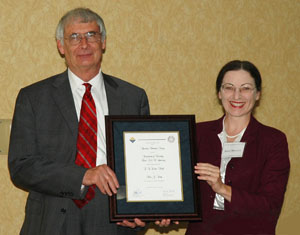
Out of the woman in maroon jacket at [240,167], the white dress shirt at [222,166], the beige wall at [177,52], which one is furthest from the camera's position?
the beige wall at [177,52]

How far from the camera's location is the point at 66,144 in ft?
9.20

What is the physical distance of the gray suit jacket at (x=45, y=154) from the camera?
2.71 meters

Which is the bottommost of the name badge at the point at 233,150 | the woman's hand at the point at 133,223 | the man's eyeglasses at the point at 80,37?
the woman's hand at the point at 133,223

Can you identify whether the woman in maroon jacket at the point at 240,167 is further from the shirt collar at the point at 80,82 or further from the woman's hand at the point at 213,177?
the shirt collar at the point at 80,82

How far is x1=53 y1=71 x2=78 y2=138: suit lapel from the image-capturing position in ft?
9.31

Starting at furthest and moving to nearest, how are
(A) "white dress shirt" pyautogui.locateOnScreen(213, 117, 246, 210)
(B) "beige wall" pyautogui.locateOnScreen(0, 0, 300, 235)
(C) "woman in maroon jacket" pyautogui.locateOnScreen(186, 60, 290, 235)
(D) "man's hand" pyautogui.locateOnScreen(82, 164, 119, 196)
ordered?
1. (B) "beige wall" pyautogui.locateOnScreen(0, 0, 300, 235)
2. (A) "white dress shirt" pyautogui.locateOnScreen(213, 117, 246, 210)
3. (C) "woman in maroon jacket" pyautogui.locateOnScreen(186, 60, 290, 235)
4. (D) "man's hand" pyautogui.locateOnScreen(82, 164, 119, 196)

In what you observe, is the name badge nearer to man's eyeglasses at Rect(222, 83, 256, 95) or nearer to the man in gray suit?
man's eyeglasses at Rect(222, 83, 256, 95)

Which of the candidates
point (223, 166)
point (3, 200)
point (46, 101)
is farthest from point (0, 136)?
point (223, 166)

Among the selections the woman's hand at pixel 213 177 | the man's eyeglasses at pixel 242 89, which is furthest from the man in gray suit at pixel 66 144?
the man's eyeglasses at pixel 242 89

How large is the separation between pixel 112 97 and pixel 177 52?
1.10 m

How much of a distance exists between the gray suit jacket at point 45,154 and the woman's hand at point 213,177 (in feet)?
2.15

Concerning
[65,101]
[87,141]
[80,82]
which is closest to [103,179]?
[87,141]

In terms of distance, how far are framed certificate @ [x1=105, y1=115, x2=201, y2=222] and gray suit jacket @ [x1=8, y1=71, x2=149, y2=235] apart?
23cm

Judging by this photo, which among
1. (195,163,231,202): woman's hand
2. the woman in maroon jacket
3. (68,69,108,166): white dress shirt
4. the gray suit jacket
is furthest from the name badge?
the gray suit jacket
